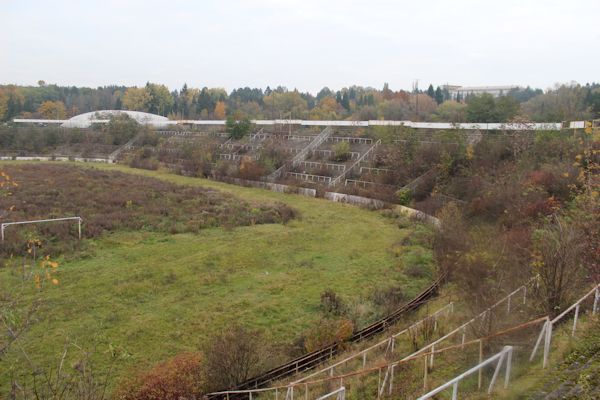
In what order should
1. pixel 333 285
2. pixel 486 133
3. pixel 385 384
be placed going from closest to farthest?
pixel 385 384 → pixel 333 285 → pixel 486 133

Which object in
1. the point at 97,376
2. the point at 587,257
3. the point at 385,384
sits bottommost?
the point at 97,376

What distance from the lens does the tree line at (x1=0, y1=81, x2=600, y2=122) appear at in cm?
4812

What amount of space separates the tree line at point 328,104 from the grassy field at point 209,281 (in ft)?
66.2

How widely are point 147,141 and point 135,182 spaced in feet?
101

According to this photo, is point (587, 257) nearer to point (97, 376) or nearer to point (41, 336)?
point (97, 376)

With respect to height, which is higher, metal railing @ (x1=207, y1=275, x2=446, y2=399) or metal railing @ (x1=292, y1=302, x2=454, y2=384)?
metal railing @ (x1=292, y1=302, x2=454, y2=384)

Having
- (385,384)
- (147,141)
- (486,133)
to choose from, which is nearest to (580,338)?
(385,384)

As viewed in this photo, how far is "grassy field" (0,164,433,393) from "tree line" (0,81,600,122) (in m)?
20.2

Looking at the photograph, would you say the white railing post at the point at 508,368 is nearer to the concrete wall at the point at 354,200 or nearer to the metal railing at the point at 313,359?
the metal railing at the point at 313,359

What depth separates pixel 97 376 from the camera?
1262 centimetres

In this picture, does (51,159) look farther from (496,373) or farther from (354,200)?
(496,373)

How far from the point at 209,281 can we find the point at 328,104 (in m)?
82.2

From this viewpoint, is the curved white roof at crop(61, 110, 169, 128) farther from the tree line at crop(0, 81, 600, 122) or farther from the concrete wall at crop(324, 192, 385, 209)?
the concrete wall at crop(324, 192, 385, 209)

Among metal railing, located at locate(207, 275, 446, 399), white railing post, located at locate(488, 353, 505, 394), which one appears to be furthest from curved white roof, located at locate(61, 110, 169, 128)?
white railing post, located at locate(488, 353, 505, 394)
